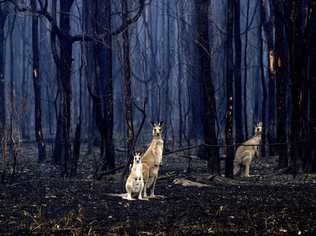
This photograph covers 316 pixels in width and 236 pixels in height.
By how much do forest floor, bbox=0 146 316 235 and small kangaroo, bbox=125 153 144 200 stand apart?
0.79 feet

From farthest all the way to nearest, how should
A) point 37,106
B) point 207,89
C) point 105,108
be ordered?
point 37,106, point 105,108, point 207,89

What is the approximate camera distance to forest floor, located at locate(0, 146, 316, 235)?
32.7 feet

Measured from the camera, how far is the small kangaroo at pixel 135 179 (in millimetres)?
12820

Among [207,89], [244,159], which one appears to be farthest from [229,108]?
[244,159]

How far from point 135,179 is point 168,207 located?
1.11 m

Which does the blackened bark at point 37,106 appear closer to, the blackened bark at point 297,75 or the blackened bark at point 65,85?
the blackened bark at point 65,85

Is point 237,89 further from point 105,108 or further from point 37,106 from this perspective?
point 37,106

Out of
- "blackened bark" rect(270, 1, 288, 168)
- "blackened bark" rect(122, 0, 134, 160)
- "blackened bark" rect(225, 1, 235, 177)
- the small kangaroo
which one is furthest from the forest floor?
"blackened bark" rect(270, 1, 288, 168)

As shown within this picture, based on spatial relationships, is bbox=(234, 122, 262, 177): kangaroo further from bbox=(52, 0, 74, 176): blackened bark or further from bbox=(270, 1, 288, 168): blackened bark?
bbox=(52, 0, 74, 176): blackened bark

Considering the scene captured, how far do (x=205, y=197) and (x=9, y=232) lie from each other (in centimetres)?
476

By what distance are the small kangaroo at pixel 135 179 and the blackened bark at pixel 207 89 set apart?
4899mm

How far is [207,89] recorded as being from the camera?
685 inches

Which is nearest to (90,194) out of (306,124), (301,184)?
(301,184)

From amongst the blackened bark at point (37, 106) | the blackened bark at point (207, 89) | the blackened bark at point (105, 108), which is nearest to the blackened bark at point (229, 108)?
the blackened bark at point (207, 89)
